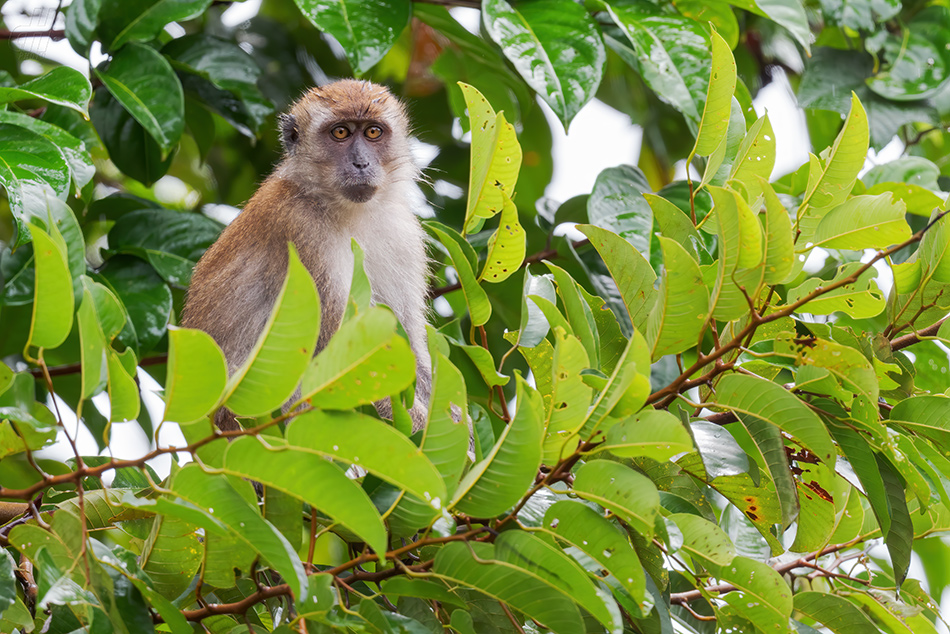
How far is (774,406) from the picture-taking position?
64.2 inches

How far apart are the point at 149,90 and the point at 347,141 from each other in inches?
38.6

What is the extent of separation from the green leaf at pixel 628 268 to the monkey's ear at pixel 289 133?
2535mm

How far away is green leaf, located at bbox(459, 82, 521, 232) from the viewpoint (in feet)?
5.86

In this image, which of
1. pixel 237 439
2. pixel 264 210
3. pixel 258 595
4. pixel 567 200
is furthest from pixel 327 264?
pixel 237 439

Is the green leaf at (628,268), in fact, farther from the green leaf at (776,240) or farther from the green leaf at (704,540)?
the green leaf at (704,540)

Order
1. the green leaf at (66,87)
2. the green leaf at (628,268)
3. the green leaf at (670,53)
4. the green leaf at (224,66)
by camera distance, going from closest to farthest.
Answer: the green leaf at (628,268), the green leaf at (66,87), the green leaf at (670,53), the green leaf at (224,66)

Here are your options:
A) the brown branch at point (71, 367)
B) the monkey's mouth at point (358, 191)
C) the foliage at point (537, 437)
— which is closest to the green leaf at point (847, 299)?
the foliage at point (537, 437)

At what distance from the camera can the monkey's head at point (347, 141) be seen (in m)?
3.80

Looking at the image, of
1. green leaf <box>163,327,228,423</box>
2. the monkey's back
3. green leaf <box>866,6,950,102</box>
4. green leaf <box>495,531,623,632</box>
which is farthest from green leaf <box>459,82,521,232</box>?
green leaf <box>866,6,950,102</box>

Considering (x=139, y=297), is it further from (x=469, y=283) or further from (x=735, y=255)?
(x=735, y=255)

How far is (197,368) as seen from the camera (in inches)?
49.1

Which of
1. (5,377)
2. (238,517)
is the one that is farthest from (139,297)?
(238,517)

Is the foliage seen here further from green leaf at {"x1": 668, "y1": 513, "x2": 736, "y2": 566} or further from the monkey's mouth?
the monkey's mouth

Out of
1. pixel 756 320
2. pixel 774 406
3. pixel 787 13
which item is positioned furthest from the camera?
pixel 787 13
